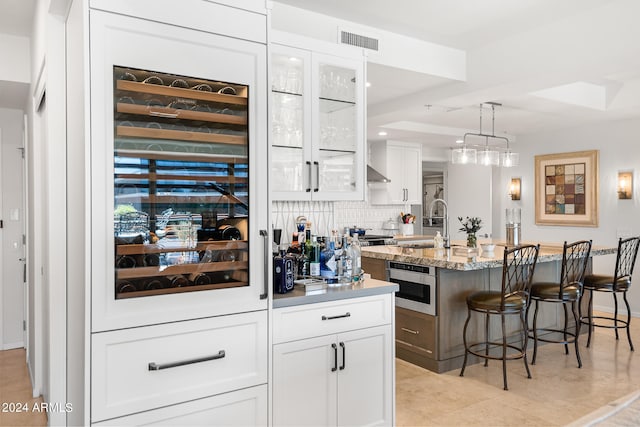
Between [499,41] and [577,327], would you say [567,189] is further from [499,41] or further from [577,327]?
[499,41]

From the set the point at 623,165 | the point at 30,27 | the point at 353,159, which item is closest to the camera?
the point at 353,159

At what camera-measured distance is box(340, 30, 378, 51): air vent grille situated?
3.48m

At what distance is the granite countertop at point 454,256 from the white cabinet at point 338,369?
1327mm

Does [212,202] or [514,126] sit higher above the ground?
[514,126]

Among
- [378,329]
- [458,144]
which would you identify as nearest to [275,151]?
[378,329]

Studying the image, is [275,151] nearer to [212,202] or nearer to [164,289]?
[212,202]

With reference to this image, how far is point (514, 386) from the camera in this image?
369 cm

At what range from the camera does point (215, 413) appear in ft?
6.88

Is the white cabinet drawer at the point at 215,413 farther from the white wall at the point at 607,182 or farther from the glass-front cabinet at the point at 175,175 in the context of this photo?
the white wall at the point at 607,182

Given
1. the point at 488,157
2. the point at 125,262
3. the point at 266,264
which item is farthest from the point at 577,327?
the point at 125,262

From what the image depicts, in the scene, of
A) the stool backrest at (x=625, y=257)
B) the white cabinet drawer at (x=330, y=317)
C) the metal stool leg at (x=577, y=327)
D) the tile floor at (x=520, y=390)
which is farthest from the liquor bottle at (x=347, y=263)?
the stool backrest at (x=625, y=257)

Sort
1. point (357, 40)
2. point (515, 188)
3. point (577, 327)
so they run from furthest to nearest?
1. point (515, 188)
2. point (577, 327)
3. point (357, 40)

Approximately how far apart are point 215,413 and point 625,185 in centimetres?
632

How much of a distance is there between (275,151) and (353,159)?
551 millimetres
